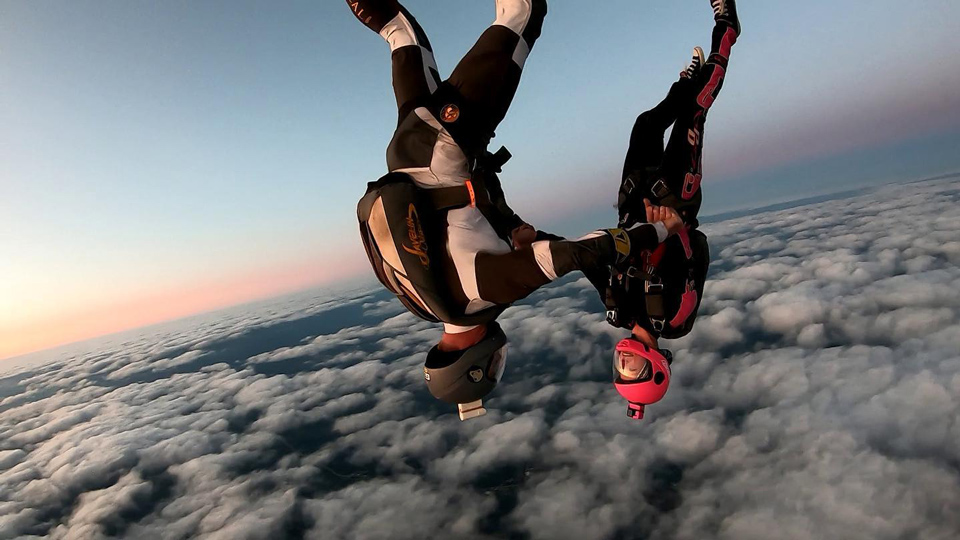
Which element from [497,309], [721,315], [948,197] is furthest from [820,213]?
[497,309]

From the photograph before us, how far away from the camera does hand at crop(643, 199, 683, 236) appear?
6.40ft

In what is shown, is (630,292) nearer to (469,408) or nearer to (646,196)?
(646,196)

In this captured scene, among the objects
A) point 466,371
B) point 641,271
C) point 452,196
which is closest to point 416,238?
point 452,196

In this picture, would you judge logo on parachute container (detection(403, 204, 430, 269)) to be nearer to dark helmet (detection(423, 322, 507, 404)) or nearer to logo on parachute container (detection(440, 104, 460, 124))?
logo on parachute container (detection(440, 104, 460, 124))

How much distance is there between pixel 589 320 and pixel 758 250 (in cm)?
5244

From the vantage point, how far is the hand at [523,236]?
6.07 ft

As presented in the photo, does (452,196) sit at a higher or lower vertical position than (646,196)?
higher

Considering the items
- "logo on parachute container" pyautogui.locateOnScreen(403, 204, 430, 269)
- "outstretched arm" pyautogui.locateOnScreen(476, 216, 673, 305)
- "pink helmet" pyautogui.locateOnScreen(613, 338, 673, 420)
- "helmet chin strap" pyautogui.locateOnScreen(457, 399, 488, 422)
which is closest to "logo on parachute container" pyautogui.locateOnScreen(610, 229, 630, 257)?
"outstretched arm" pyautogui.locateOnScreen(476, 216, 673, 305)

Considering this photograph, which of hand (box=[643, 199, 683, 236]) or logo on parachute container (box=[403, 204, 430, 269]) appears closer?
logo on parachute container (box=[403, 204, 430, 269])

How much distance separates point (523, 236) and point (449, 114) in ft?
1.84

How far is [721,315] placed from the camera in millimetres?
129875

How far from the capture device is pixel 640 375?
2186mm

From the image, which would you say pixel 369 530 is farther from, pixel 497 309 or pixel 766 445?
pixel 497 309

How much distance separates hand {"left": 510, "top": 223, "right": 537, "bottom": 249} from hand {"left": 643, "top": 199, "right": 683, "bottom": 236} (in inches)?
22.3
